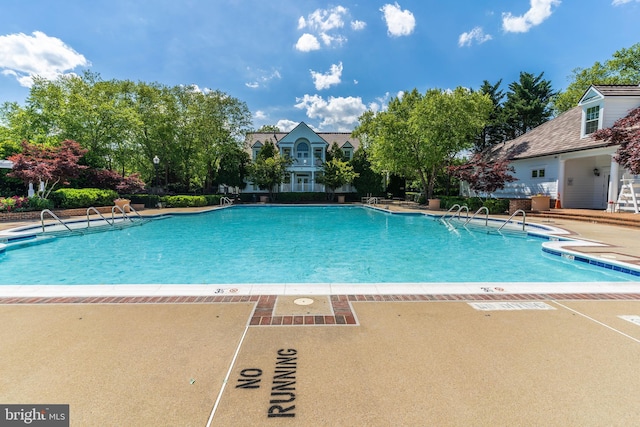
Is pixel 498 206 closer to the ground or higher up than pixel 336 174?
closer to the ground

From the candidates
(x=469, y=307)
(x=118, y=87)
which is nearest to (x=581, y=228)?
(x=469, y=307)

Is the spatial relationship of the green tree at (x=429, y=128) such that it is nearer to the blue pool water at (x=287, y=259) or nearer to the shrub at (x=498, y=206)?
the shrub at (x=498, y=206)

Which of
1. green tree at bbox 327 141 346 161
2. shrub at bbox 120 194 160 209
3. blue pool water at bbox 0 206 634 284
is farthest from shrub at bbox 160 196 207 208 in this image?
green tree at bbox 327 141 346 161

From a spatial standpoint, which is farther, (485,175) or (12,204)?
(485,175)

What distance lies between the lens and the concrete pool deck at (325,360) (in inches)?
88.7

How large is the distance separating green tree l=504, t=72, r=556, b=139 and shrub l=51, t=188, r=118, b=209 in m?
40.9

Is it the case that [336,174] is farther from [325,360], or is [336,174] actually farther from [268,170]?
[325,360]

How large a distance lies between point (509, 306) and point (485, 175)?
17.1m

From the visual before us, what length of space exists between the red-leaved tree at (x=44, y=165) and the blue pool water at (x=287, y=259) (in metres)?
7.04

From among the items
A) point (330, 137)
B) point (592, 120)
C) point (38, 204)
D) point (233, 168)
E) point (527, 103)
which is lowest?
point (38, 204)

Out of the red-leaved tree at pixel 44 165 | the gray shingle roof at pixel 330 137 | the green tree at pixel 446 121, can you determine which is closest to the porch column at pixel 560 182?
the green tree at pixel 446 121

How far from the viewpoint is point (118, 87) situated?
88.9 ft

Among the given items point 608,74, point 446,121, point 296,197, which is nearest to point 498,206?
point 446,121

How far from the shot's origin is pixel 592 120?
1770 cm
